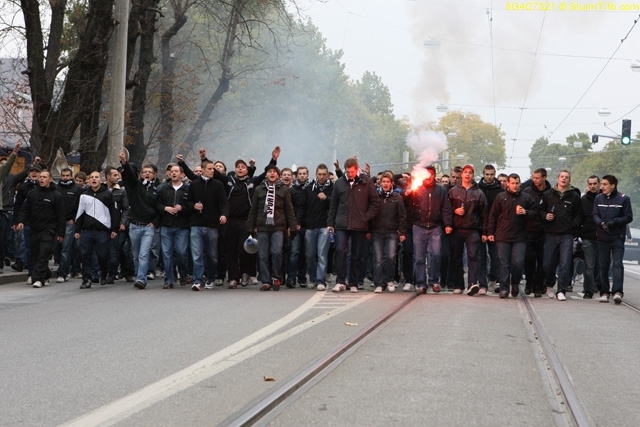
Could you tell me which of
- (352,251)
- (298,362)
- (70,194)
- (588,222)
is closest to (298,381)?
(298,362)

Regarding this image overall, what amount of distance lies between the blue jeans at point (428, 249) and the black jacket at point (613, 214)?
2.32 metres

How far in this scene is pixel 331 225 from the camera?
15344 millimetres

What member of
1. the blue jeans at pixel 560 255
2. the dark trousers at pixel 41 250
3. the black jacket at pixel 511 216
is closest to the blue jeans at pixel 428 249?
the black jacket at pixel 511 216

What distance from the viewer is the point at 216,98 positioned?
34156 mm

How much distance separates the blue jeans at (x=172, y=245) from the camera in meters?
15.3

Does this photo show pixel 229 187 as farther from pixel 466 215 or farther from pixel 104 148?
pixel 104 148

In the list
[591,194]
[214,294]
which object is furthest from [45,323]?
[591,194]

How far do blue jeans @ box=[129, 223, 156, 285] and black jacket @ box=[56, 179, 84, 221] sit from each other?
4.52 ft

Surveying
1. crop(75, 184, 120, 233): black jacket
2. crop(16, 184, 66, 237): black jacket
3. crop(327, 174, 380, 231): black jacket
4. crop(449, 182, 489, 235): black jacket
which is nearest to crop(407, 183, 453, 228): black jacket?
crop(449, 182, 489, 235): black jacket

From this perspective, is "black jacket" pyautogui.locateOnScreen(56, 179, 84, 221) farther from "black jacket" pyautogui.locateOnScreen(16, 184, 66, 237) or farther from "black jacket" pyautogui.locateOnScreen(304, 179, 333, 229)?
"black jacket" pyautogui.locateOnScreen(304, 179, 333, 229)

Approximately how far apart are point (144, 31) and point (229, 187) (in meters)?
9.75

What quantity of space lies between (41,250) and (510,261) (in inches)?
270

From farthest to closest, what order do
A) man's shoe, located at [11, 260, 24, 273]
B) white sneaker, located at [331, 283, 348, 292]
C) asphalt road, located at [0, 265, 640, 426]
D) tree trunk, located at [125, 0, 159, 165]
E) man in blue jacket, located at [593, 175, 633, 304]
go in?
1. tree trunk, located at [125, 0, 159, 165]
2. man's shoe, located at [11, 260, 24, 273]
3. white sneaker, located at [331, 283, 348, 292]
4. man in blue jacket, located at [593, 175, 633, 304]
5. asphalt road, located at [0, 265, 640, 426]

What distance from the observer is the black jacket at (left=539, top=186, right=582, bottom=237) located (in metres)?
14.9
